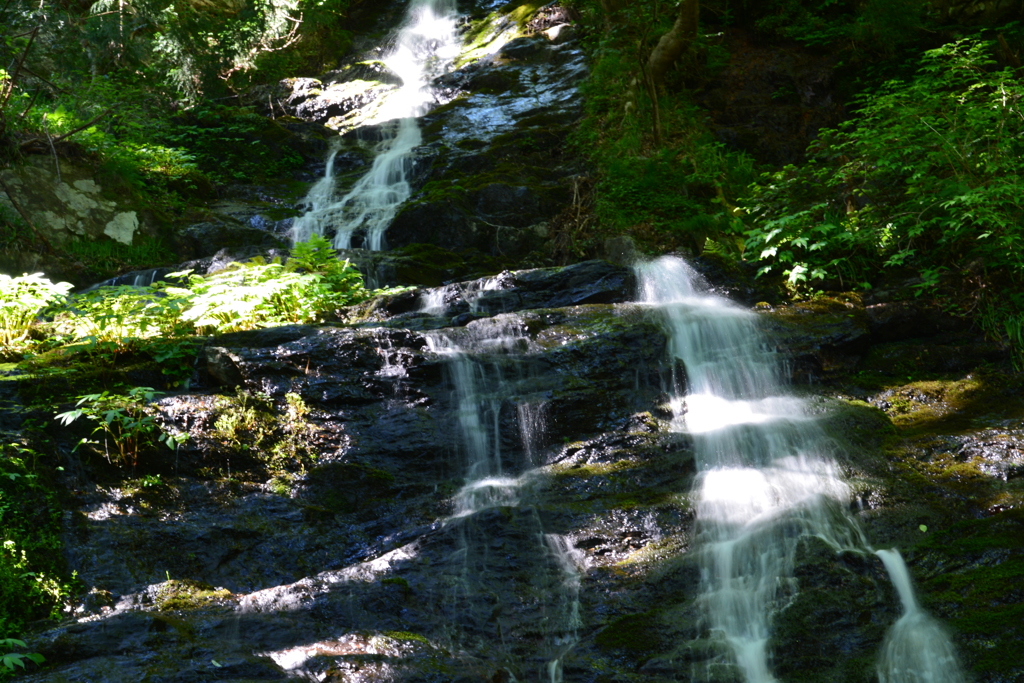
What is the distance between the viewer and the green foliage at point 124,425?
4781mm

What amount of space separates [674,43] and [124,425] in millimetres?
10187

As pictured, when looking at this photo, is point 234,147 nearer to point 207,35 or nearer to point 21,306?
point 207,35

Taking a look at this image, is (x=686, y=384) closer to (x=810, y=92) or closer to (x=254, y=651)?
(x=254, y=651)

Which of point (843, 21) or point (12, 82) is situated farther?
point (843, 21)

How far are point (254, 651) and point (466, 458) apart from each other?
2370 mm

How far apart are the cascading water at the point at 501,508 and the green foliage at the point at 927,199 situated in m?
3.67

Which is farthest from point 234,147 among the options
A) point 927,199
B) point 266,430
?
point 927,199

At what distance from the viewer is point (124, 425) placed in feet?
15.8

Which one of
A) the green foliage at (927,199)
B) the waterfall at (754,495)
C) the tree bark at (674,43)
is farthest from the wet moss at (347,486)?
the tree bark at (674,43)

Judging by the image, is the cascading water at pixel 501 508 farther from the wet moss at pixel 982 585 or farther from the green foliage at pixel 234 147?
the green foliage at pixel 234 147

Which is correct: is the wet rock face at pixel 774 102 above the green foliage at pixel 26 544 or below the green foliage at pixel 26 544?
above

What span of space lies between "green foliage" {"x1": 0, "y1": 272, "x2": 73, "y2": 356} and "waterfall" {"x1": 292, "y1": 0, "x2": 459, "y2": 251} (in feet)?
14.6

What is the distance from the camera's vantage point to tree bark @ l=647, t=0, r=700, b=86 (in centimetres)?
1123

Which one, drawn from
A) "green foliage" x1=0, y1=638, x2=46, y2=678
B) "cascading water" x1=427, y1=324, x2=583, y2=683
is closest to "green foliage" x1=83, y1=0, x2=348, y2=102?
"cascading water" x1=427, y1=324, x2=583, y2=683
